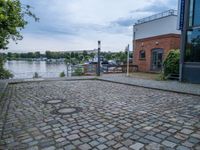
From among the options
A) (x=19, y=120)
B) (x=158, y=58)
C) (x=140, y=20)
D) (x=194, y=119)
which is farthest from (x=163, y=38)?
(x=19, y=120)

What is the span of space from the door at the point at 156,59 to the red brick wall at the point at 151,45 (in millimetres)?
359

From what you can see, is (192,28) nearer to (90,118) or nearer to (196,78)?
(196,78)

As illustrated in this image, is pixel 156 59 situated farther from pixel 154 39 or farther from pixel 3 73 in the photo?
pixel 3 73

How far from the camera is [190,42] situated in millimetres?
10938

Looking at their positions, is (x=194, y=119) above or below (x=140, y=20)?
below

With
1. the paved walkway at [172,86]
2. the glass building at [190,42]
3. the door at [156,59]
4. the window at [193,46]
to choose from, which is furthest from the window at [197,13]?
the door at [156,59]

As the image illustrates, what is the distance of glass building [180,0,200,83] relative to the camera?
10.5m

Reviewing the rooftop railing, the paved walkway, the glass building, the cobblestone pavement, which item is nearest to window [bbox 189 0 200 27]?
the glass building

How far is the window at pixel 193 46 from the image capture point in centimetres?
1050

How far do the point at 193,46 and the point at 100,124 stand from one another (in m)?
8.69

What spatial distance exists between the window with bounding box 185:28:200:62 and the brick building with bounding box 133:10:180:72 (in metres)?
6.37

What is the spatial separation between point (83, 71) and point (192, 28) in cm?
1022

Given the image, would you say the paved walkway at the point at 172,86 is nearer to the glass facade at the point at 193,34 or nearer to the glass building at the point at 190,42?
the glass building at the point at 190,42

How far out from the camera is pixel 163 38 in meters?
18.0
